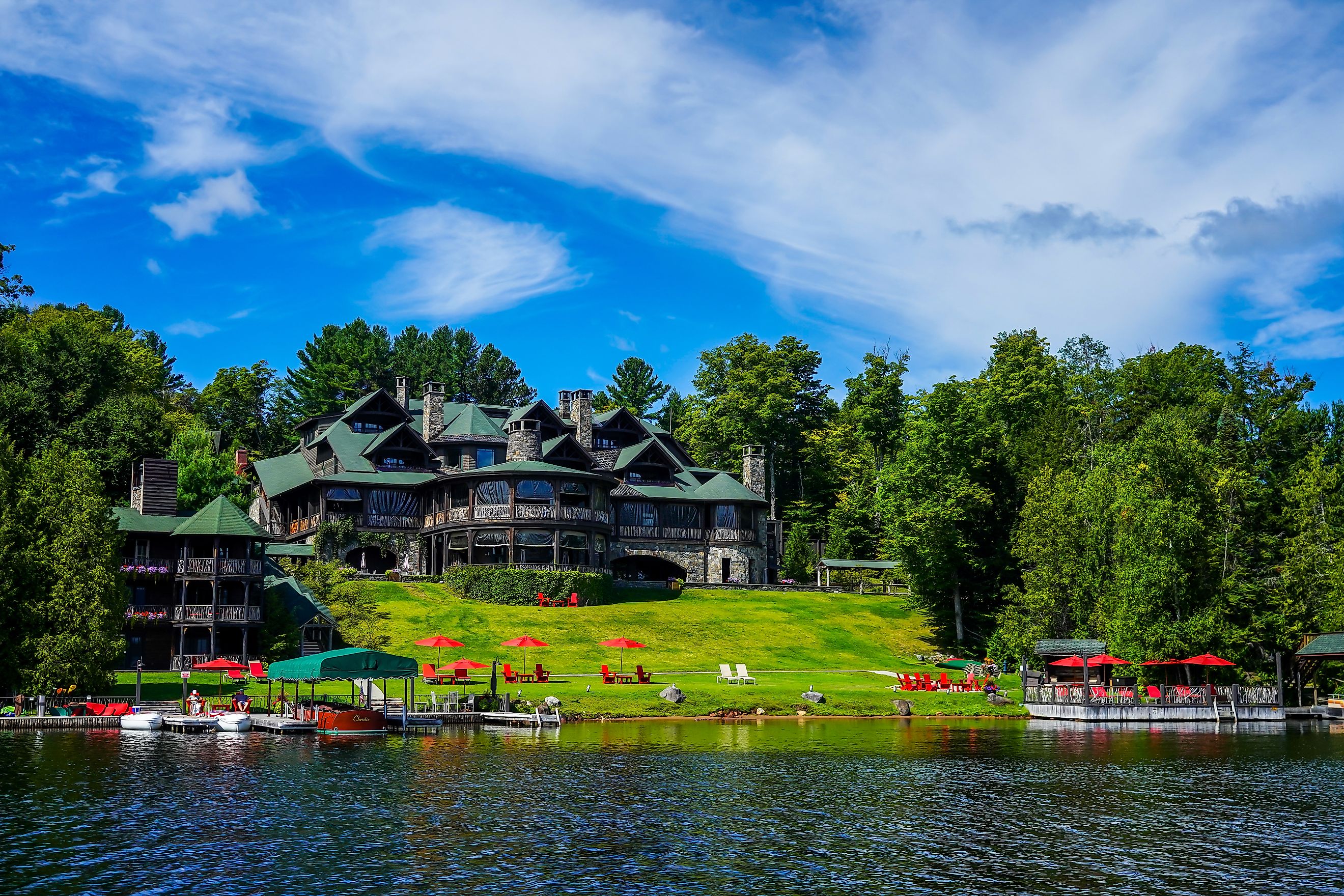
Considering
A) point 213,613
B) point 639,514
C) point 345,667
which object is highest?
point 639,514

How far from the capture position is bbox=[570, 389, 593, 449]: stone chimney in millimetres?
95375

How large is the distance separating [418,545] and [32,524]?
122ft

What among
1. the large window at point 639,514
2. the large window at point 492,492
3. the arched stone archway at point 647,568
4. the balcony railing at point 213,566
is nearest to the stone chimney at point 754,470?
the large window at point 639,514

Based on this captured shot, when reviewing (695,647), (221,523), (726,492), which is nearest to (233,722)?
(221,523)

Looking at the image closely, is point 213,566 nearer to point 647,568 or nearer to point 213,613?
point 213,613

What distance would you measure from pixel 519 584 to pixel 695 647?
12222 millimetres

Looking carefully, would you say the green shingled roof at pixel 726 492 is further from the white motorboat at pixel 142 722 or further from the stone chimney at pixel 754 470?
the white motorboat at pixel 142 722

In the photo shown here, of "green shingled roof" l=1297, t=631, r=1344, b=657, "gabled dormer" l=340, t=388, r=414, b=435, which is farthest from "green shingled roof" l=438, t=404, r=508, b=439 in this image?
"green shingled roof" l=1297, t=631, r=1344, b=657

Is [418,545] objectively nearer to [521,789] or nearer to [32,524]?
[32,524]

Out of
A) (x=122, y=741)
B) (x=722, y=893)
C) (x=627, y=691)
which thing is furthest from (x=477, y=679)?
(x=722, y=893)

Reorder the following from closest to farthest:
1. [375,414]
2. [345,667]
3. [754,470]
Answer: [345,667], [375,414], [754,470]

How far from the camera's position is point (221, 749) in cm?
4312

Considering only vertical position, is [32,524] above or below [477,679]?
above

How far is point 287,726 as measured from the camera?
48844 millimetres
